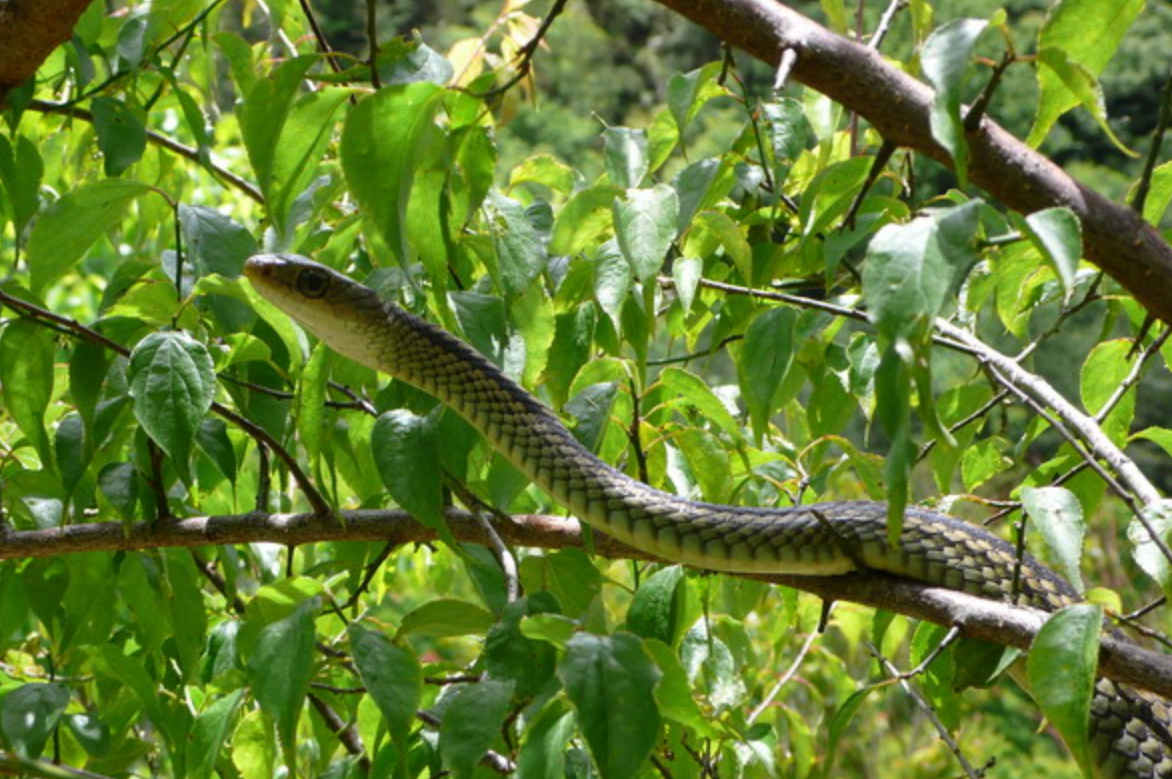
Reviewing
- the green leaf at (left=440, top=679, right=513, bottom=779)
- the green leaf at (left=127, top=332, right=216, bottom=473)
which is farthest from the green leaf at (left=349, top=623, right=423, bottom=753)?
the green leaf at (left=127, top=332, right=216, bottom=473)

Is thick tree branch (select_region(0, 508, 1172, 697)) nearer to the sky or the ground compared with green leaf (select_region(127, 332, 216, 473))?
nearer to the ground

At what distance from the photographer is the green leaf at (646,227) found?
5.24 feet

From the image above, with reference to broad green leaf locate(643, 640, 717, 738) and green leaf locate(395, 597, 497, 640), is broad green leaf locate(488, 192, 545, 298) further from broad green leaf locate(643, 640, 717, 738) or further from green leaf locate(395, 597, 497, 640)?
broad green leaf locate(643, 640, 717, 738)

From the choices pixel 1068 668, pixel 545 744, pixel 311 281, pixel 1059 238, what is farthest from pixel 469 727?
pixel 311 281

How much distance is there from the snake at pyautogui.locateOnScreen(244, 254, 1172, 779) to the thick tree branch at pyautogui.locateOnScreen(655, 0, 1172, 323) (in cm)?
63

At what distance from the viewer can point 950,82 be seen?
1.12 meters

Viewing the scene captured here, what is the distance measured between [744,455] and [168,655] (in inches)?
37.1

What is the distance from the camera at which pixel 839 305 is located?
6.68 feet

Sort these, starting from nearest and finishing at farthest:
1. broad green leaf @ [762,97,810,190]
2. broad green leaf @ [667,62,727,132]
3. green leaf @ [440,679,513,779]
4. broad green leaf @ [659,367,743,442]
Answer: green leaf @ [440,679,513,779] < broad green leaf @ [667,62,727,132] < broad green leaf @ [762,97,810,190] < broad green leaf @ [659,367,743,442]

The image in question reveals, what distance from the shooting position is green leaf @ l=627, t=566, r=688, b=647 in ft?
5.97

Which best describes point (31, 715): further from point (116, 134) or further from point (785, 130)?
point (785, 130)

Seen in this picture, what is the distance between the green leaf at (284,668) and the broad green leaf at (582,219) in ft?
2.16

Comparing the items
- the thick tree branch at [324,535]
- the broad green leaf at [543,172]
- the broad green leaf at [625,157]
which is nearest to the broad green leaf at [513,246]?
the broad green leaf at [625,157]

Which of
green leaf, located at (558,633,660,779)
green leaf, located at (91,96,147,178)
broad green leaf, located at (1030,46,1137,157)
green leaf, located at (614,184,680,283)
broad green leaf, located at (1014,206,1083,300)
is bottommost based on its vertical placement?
green leaf, located at (91,96,147,178)
